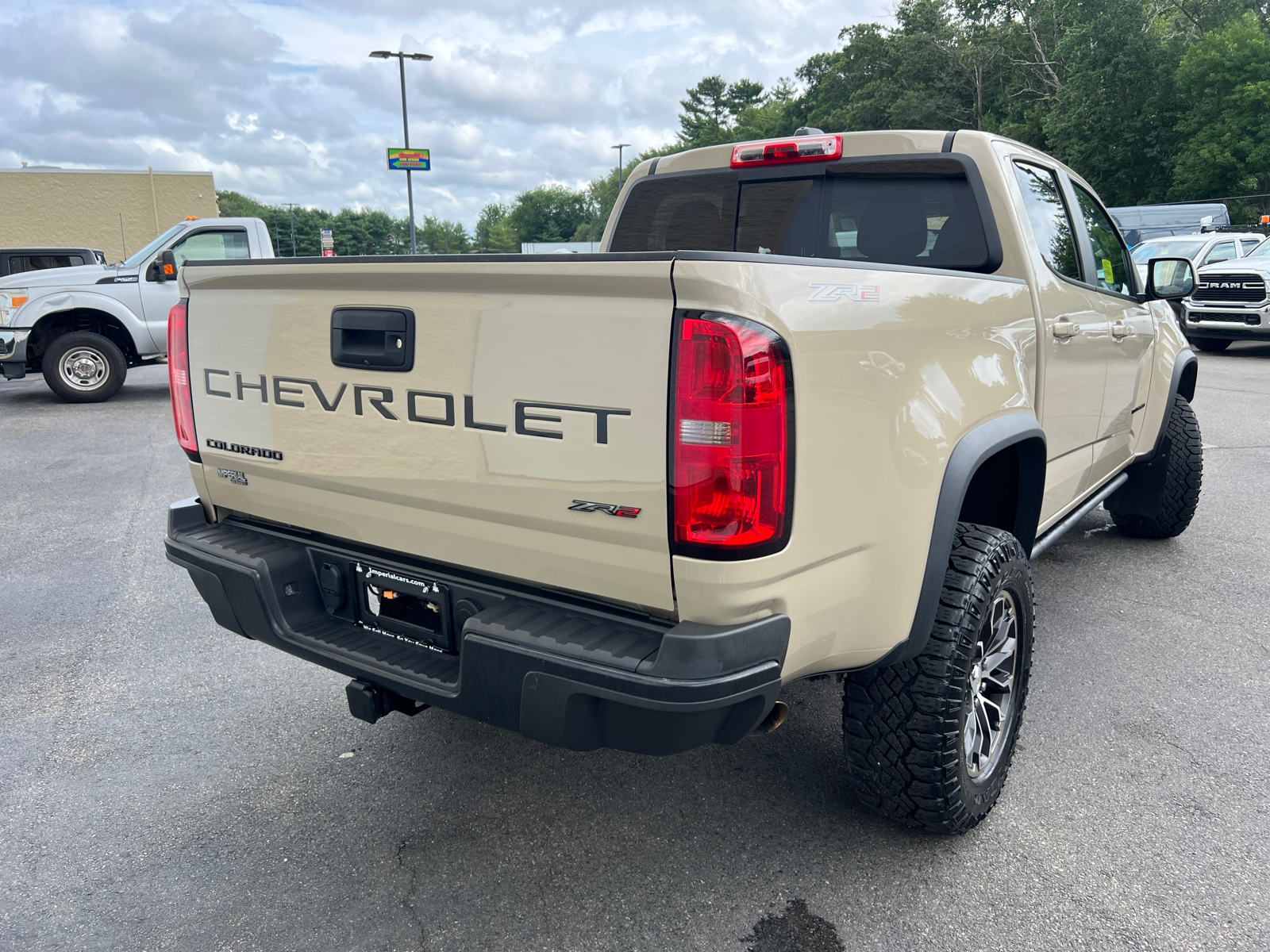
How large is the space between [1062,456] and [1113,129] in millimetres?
45677

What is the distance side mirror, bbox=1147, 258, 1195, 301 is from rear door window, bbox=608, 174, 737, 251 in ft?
6.90

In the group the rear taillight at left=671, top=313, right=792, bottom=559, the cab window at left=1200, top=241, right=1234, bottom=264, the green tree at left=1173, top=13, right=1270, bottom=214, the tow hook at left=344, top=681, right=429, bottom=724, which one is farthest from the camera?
the green tree at left=1173, top=13, right=1270, bottom=214

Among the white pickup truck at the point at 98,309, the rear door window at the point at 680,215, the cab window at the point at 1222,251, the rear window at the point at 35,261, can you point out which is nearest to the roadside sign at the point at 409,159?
the rear window at the point at 35,261

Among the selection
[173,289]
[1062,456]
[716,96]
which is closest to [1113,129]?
[173,289]

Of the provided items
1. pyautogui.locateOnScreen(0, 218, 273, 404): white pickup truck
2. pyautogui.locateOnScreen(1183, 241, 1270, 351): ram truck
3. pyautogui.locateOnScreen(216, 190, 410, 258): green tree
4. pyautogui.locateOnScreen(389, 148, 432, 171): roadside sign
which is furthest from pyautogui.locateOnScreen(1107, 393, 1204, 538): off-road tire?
pyautogui.locateOnScreen(216, 190, 410, 258): green tree

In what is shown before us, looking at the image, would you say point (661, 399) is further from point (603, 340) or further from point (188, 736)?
point (188, 736)

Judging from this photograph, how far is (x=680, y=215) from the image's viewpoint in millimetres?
3924

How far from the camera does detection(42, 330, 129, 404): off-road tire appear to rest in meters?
10.6

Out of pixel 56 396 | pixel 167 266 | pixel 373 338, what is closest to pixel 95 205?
A: pixel 56 396

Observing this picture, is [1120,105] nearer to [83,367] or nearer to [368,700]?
[83,367]

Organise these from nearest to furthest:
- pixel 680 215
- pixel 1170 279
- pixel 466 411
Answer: pixel 466 411
pixel 680 215
pixel 1170 279

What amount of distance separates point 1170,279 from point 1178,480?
126 cm

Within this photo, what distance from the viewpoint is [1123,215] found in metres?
26.5

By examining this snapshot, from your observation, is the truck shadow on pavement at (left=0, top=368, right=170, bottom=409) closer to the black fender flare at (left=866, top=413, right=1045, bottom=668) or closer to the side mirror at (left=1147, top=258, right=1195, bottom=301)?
the side mirror at (left=1147, top=258, right=1195, bottom=301)
